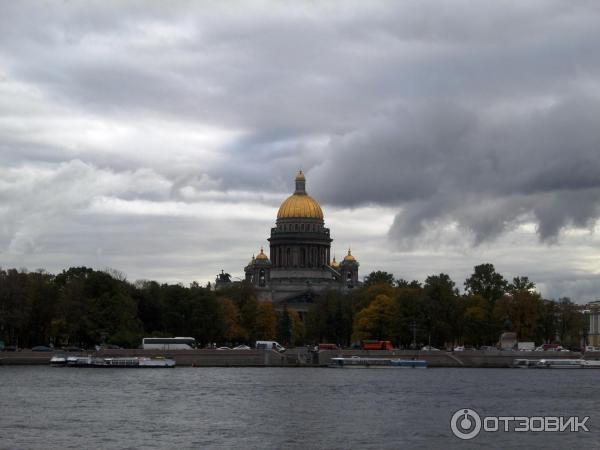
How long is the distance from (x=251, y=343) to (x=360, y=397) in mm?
86236

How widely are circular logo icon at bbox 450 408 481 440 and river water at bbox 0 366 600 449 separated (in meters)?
0.63

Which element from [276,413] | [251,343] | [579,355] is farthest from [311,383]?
[251,343]

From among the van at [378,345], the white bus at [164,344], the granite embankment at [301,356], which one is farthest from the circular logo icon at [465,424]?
the van at [378,345]

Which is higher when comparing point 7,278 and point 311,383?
point 7,278

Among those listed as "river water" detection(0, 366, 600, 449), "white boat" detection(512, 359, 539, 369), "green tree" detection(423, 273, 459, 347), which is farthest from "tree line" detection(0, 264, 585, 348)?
"river water" detection(0, 366, 600, 449)

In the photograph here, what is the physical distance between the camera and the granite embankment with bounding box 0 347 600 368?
436 feet

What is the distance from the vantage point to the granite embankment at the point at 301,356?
5236 inches

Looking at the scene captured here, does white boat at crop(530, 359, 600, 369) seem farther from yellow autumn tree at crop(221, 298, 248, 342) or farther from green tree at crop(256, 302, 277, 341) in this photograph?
green tree at crop(256, 302, 277, 341)

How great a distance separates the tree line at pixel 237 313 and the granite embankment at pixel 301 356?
14.9ft

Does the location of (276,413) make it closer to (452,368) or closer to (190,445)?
(190,445)

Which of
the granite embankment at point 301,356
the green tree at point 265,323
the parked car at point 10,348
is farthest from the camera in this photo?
the green tree at point 265,323

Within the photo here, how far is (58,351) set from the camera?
134000mm

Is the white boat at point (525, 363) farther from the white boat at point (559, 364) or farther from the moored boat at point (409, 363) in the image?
the moored boat at point (409, 363)

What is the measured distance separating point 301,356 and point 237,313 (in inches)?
1027
